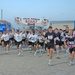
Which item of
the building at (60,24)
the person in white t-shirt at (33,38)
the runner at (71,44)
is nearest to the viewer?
the runner at (71,44)

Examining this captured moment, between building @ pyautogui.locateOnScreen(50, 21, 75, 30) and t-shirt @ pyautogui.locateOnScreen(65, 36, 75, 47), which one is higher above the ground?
building @ pyautogui.locateOnScreen(50, 21, 75, 30)

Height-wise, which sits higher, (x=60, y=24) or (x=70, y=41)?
(x=60, y=24)

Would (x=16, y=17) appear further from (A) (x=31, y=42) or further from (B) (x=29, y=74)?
(B) (x=29, y=74)

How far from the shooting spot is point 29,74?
8289 millimetres

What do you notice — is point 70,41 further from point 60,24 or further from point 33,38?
point 60,24

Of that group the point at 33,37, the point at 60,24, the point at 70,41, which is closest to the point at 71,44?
the point at 70,41

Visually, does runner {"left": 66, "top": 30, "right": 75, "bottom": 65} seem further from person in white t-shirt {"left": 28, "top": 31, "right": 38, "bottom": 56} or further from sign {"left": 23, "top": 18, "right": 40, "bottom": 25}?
sign {"left": 23, "top": 18, "right": 40, "bottom": 25}

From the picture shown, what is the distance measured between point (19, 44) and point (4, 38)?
1.76m

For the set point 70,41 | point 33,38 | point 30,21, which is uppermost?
point 30,21

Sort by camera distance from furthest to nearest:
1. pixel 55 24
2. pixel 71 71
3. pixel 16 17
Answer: pixel 55 24 → pixel 16 17 → pixel 71 71

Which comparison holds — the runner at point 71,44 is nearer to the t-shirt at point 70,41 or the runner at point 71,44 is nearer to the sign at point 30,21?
the t-shirt at point 70,41

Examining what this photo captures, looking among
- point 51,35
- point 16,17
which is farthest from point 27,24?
point 51,35

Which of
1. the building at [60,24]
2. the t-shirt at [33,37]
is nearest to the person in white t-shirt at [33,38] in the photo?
the t-shirt at [33,37]

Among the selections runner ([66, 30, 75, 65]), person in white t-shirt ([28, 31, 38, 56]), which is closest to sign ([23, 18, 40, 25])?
person in white t-shirt ([28, 31, 38, 56])
